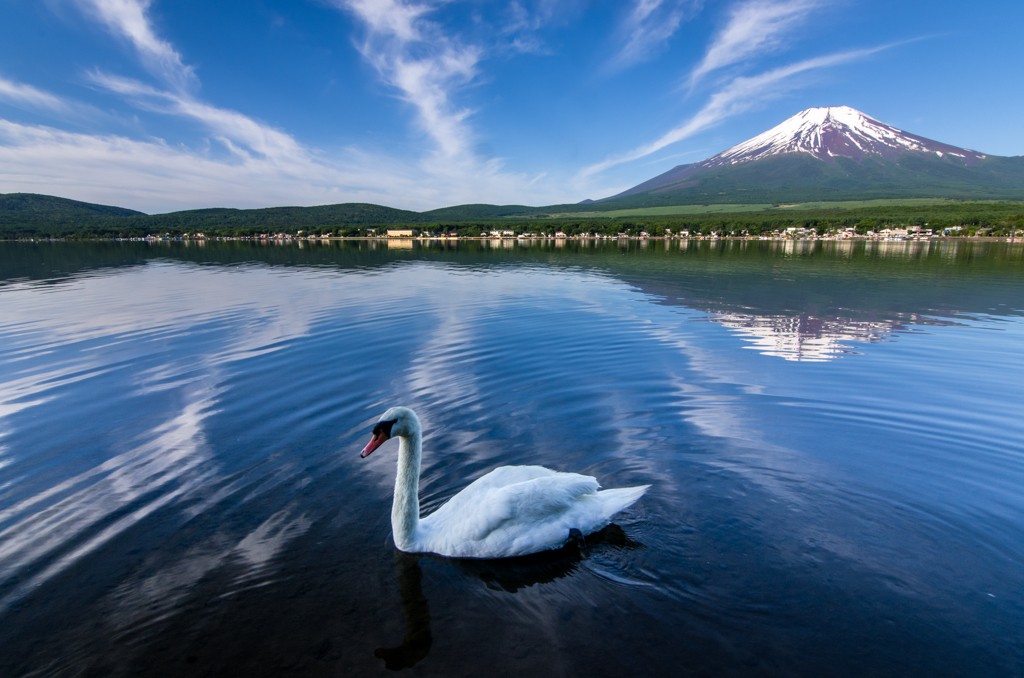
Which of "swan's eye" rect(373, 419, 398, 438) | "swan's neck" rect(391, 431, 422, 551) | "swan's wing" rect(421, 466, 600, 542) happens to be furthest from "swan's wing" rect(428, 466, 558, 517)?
"swan's eye" rect(373, 419, 398, 438)

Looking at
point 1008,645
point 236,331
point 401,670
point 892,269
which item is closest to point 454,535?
point 401,670

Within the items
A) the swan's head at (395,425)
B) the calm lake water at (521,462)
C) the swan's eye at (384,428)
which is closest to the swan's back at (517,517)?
the calm lake water at (521,462)

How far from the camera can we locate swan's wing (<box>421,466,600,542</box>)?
16.7ft

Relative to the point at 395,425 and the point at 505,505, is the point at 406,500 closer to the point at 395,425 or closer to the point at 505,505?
the point at 395,425

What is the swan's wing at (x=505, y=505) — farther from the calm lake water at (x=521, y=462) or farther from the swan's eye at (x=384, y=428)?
the swan's eye at (x=384, y=428)

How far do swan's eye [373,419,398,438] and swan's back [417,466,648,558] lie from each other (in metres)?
1.17

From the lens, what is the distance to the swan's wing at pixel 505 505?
16.7ft

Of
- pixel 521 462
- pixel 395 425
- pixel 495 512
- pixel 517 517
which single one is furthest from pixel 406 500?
pixel 521 462

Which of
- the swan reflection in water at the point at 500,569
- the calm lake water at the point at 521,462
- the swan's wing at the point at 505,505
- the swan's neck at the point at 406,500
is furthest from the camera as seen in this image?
the swan's neck at the point at 406,500

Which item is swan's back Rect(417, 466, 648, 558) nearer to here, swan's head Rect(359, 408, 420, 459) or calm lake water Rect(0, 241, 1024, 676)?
calm lake water Rect(0, 241, 1024, 676)

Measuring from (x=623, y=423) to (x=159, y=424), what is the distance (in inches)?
346

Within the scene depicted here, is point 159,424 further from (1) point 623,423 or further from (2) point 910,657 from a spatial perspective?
(2) point 910,657

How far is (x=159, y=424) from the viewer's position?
8.80 m

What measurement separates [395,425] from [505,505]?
1546 mm
